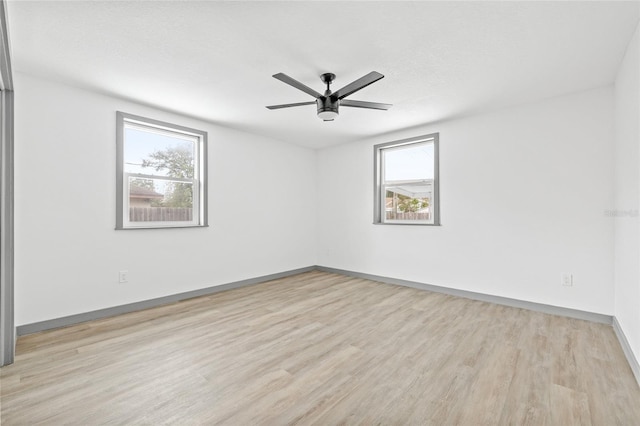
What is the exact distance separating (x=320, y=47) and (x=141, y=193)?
2.83m

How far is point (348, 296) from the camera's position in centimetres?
400

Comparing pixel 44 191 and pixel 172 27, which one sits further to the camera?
pixel 44 191

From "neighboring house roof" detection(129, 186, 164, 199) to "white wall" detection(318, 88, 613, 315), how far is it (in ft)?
11.5

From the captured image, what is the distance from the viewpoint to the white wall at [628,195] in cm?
211

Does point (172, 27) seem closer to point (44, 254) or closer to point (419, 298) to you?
point (44, 254)

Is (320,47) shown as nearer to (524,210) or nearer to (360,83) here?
(360,83)

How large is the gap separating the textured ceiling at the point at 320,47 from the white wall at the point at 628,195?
0.26m

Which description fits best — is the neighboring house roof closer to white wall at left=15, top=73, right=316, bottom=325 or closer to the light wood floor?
white wall at left=15, top=73, right=316, bottom=325

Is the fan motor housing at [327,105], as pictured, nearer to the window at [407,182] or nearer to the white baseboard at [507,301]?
the window at [407,182]

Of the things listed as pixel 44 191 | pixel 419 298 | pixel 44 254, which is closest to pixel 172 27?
pixel 44 191

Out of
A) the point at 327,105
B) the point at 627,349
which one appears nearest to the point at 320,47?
the point at 327,105

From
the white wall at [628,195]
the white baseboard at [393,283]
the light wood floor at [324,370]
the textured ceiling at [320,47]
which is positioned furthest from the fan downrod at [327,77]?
the white baseboard at [393,283]

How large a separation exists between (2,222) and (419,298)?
4.26m

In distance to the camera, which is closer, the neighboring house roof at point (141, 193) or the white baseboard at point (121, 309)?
the white baseboard at point (121, 309)
